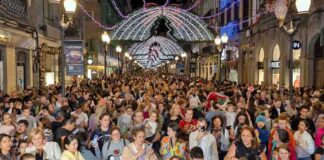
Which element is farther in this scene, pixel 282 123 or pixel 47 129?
pixel 47 129

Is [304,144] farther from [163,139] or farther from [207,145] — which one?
[163,139]

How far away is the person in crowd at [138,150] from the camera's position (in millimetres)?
6926

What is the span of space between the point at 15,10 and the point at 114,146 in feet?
57.2

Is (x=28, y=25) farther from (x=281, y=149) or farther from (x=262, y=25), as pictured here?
(x=281, y=149)

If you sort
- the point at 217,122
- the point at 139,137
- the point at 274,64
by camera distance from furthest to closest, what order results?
the point at 274,64
the point at 217,122
the point at 139,137

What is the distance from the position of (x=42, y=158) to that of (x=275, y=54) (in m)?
24.8

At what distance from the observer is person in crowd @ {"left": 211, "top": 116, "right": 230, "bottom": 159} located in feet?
28.6

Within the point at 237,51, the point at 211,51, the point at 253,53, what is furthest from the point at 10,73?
the point at 211,51

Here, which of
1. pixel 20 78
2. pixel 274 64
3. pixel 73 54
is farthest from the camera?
pixel 274 64

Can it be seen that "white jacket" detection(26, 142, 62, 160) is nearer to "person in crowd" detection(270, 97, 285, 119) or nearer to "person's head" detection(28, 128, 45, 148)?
"person's head" detection(28, 128, 45, 148)

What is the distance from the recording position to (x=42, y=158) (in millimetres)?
7145

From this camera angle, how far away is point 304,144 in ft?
26.3

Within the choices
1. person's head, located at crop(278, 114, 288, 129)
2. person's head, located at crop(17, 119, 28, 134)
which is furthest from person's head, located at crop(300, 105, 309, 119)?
person's head, located at crop(17, 119, 28, 134)

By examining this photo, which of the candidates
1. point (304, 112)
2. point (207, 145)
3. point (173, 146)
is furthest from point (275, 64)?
point (173, 146)
